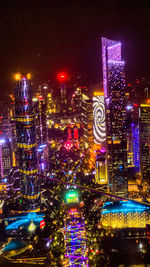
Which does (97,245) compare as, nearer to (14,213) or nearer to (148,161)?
(14,213)

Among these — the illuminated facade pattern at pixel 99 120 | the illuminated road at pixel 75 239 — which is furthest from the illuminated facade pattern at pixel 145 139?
the illuminated road at pixel 75 239

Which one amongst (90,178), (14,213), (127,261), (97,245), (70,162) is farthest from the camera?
(70,162)

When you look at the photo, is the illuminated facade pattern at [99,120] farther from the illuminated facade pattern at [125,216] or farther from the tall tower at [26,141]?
the illuminated facade pattern at [125,216]

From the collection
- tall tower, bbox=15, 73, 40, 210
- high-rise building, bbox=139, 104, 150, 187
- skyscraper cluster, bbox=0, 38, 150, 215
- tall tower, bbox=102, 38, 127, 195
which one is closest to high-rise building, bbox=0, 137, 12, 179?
skyscraper cluster, bbox=0, 38, 150, 215

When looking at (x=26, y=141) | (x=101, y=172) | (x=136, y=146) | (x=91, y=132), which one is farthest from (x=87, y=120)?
(x=26, y=141)

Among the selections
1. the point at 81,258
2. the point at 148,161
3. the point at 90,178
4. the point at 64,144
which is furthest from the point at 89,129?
the point at 81,258

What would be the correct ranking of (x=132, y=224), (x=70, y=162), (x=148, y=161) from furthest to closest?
(x=70, y=162), (x=148, y=161), (x=132, y=224)

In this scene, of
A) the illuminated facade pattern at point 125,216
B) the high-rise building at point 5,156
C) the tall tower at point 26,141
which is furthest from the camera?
the high-rise building at point 5,156

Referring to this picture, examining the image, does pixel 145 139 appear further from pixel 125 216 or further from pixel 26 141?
pixel 26 141
